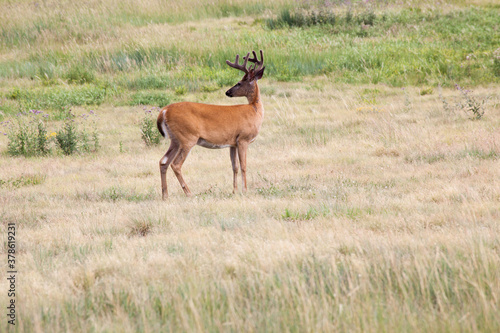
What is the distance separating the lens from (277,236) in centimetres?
486

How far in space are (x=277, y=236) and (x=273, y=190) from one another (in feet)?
7.83

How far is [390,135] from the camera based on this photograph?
1027cm

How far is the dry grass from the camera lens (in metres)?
3.30

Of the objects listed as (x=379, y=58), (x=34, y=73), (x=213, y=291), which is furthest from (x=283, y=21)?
(x=213, y=291)

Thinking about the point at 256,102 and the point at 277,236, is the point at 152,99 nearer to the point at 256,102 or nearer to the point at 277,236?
the point at 256,102

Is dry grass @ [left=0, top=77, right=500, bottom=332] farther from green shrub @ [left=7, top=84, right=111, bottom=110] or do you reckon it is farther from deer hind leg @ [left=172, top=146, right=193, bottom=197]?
green shrub @ [left=7, top=84, right=111, bottom=110]

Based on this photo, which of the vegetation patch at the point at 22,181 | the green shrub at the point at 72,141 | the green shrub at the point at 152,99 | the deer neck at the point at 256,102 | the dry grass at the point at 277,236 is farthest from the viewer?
the green shrub at the point at 152,99

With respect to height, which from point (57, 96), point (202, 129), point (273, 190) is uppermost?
point (202, 129)

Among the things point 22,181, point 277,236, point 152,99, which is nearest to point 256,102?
point 22,181

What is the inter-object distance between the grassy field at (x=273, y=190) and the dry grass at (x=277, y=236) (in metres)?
0.02

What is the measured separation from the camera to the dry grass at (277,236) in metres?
3.30

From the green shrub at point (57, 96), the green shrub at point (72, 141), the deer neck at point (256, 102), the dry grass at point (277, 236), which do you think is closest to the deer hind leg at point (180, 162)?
the dry grass at point (277, 236)

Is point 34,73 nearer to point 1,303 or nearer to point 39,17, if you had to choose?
point 39,17

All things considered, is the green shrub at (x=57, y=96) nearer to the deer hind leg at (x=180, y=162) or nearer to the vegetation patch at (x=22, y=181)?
the vegetation patch at (x=22, y=181)
